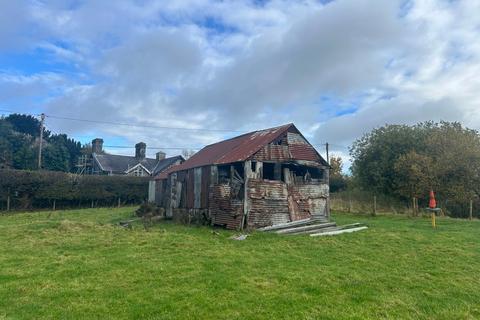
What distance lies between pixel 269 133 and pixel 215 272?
501 inches

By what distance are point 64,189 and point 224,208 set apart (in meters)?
20.5

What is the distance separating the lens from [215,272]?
8.14m

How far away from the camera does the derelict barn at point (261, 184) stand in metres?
17.0

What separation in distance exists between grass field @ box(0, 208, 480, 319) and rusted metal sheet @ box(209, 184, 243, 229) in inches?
148

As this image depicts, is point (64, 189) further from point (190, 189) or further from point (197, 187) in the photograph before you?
point (197, 187)

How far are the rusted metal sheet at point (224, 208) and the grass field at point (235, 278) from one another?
12.4 feet

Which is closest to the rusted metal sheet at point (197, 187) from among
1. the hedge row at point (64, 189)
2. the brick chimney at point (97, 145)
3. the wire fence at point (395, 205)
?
the wire fence at point (395, 205)

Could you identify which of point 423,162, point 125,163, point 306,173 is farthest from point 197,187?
point 125,163

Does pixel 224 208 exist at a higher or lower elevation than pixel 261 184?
lower

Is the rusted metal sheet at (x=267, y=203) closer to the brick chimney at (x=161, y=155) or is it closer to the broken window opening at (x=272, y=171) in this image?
the broken window opening at (x=272, y=171)

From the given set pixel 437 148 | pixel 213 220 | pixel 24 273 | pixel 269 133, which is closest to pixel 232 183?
pixel 213 220

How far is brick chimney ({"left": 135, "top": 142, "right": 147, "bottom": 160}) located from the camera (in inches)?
2250

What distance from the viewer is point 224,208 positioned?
57.2 ft

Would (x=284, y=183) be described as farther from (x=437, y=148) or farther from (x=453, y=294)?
(x=437, y=148)
